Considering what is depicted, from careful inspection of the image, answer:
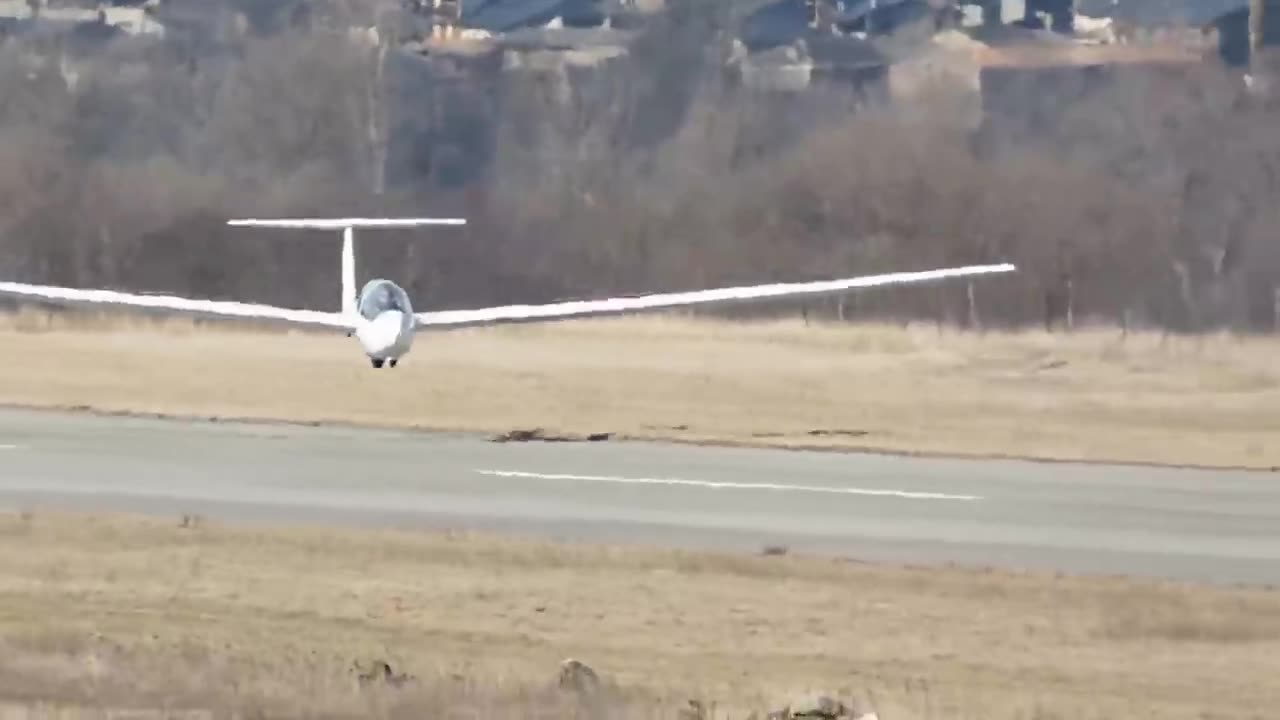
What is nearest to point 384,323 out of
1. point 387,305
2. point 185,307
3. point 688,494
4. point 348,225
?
point 387,305

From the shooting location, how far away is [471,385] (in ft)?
124

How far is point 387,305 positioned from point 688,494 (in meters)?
7.35

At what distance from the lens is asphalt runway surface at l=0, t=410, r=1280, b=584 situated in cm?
2192

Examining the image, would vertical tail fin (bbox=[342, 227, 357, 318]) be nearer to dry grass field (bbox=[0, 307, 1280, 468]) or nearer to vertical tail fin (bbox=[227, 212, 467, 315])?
vertical tail fin (bbox=[227, 212, 467, 315])

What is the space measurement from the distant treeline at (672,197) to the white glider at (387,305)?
21.0 meters

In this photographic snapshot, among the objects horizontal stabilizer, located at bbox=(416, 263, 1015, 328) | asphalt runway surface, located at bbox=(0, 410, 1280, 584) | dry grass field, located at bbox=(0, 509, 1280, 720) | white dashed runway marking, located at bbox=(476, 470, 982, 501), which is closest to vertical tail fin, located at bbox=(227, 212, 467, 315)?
horizontal stabilizer, located at bbox=(416, 263, 1015, 328)

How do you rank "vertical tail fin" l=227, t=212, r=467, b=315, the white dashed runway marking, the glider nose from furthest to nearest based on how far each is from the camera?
1. the glider nose
2. "vertical tail fin" l=227, t=212, r=467, b=315
3. the white dashed runway marking

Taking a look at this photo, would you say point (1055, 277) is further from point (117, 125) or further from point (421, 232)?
point (117, 125)

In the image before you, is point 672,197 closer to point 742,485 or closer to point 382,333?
point 382,333

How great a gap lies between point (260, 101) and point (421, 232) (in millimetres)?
28329

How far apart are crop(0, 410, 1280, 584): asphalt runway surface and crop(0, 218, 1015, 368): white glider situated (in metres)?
1.22

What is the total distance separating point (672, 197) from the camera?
225 feet

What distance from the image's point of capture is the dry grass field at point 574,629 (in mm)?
15203

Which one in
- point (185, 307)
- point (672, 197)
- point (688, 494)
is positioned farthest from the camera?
point (672, 197)
